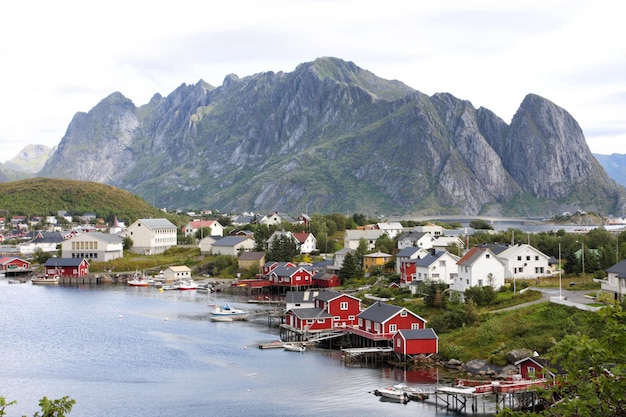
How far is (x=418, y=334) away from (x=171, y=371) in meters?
15.9

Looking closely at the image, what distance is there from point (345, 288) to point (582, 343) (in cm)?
6335

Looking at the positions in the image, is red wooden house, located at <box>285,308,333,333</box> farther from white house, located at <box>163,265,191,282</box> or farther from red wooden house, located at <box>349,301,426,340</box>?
white house, located at <box>163,265,191,282</box>

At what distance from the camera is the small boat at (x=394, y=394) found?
36612mm

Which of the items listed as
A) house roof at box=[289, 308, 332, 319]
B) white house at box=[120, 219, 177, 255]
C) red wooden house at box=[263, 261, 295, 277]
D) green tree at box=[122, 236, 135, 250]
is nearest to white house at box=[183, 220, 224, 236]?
white house at box=[120, 219, 177, 255]

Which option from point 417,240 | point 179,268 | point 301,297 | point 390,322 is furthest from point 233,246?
point 390,322

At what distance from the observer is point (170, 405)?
1428 inches

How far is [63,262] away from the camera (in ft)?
328

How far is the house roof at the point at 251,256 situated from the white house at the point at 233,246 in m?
5.12

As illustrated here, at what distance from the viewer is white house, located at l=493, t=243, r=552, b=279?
62.2m

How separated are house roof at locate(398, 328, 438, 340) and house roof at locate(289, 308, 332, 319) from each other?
11052mm

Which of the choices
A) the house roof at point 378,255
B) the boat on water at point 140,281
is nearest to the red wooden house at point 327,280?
the house roof at point 378,255

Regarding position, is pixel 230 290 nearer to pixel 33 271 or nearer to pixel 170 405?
pixel 33 271

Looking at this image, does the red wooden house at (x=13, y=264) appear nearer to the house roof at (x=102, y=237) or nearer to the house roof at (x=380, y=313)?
the house roof at (x=102, y=237)

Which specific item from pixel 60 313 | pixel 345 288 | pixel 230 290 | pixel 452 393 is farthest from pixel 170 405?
pixel 230 290
